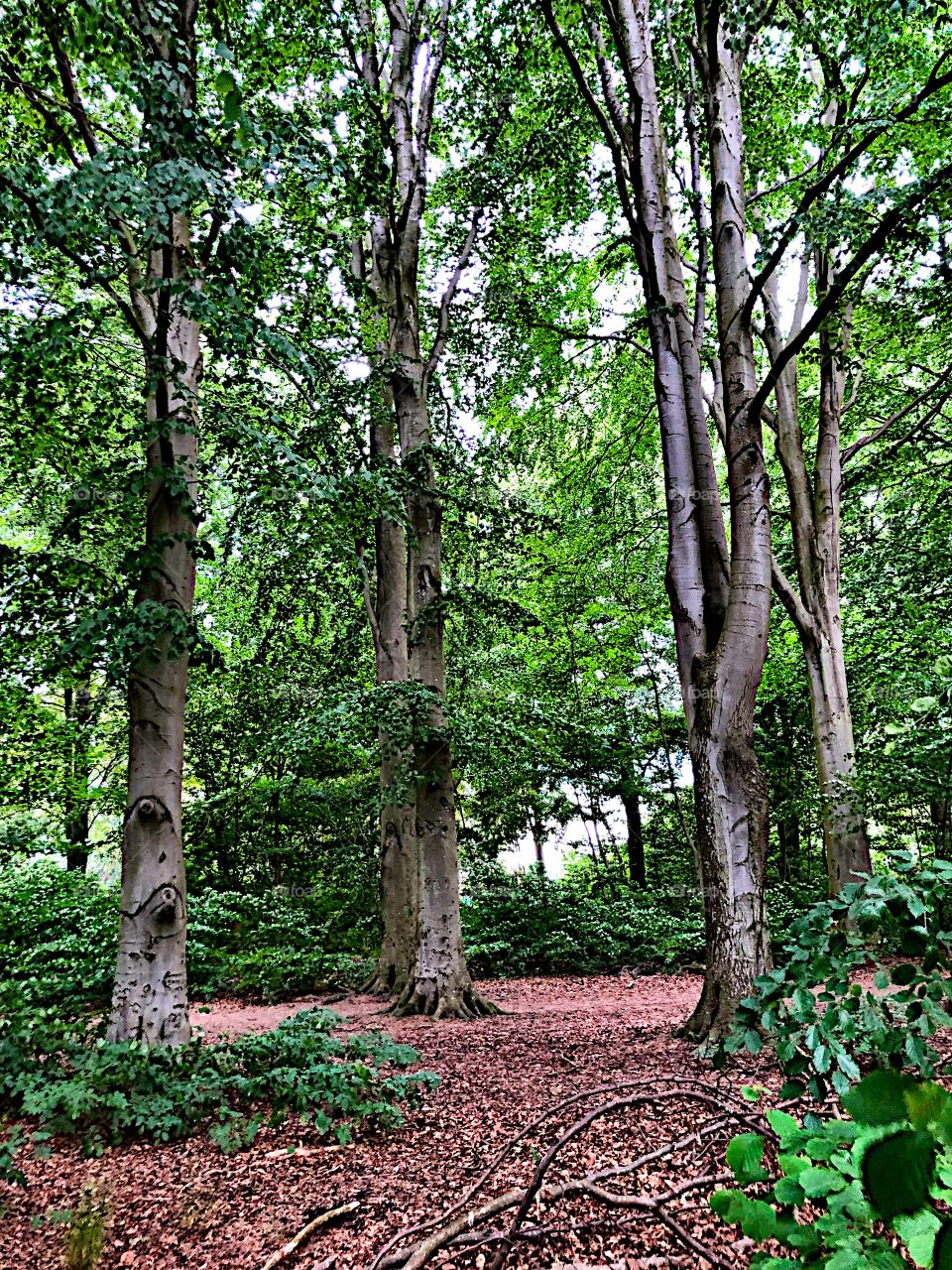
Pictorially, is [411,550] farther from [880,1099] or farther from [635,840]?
[635,840]

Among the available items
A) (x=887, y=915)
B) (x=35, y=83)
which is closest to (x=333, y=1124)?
(x=887, y=915)

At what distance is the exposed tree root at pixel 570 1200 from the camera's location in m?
1.73

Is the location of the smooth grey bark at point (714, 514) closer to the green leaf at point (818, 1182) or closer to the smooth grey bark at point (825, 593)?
the smooth grey bark at point (825, 593)

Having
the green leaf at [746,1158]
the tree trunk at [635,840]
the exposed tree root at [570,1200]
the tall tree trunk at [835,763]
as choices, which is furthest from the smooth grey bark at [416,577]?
the tree trunk at [635,840]

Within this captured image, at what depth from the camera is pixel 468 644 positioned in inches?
332

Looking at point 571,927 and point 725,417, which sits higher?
point 725,417

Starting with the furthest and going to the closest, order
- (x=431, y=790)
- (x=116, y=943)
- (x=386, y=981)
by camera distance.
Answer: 1. (x=386, y=981)
2. (x=116, y=943)
3. (x=431, y=790)

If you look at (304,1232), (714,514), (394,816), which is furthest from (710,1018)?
(394,816)

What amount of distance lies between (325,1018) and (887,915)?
4056 millimetres

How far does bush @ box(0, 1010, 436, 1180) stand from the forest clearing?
0.09 ft

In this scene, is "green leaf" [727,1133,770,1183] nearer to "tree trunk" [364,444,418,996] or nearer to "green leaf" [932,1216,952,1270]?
"green leaf" [932,1216,952,1270]

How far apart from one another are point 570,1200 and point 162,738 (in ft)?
11.3

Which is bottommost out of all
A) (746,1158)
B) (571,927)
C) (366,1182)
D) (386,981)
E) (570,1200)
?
(386,981)

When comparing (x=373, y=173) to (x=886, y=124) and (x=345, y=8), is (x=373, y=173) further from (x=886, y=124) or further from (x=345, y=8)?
(x=886, y=124)
